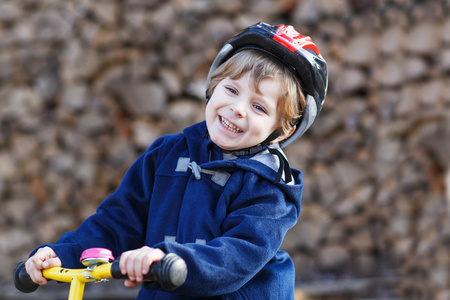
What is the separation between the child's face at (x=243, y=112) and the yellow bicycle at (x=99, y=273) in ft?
1.48

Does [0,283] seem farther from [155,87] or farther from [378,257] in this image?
[378,257]

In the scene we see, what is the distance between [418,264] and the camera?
402cm

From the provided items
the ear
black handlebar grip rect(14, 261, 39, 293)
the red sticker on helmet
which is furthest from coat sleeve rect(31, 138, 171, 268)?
the red sticker on helmet

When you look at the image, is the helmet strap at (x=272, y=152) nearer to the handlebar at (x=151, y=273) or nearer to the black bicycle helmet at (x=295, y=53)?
the black bicycle helmet at (x=295, y=53)

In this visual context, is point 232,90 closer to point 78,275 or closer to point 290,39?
point 290,39

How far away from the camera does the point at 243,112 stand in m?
1.60

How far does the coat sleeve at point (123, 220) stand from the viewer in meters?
1.65

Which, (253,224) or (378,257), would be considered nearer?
(253,224)

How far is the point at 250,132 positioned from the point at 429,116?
2670 millimetres

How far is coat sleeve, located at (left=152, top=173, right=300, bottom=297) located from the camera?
1.35 meters

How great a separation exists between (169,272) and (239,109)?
1.76 feet

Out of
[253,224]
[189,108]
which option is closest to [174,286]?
[253,224]

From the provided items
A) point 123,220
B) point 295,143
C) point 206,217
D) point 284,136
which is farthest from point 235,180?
point 295,143

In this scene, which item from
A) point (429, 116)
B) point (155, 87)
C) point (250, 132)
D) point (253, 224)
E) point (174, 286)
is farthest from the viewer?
point (429, 116)
